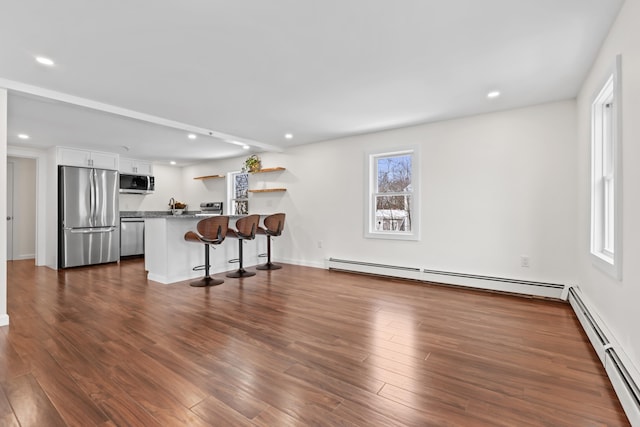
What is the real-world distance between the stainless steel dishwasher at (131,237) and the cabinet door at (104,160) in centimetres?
118

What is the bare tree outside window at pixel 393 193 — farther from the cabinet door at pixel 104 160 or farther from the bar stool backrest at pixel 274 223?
the cabinet door at pixel 104 160

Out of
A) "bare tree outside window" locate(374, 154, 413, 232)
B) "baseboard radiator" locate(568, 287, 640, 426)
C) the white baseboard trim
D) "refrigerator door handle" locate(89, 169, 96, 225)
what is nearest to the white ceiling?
"bare tree outside window" locate(374, 154, 413, 232)

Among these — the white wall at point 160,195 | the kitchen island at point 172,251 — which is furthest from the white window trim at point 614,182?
the white wall at point 160,195

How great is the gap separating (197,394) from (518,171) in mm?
4153

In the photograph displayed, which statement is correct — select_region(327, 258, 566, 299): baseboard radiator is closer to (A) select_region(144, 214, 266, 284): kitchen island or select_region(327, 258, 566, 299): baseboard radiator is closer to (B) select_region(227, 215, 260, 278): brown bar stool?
(B) select_region(227, 215, 260, 278): brown bar stool

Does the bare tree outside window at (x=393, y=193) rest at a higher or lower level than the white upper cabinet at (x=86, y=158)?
lower

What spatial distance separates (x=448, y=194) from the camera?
14.3ft

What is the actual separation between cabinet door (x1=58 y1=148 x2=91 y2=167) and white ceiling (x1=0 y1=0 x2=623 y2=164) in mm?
1358

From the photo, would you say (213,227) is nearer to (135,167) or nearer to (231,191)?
(231,191)

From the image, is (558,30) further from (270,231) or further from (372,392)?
(270,231)

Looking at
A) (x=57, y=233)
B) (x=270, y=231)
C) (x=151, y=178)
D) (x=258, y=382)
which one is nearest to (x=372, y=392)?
(x=258, y=382)

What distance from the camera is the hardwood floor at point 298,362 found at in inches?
62.7

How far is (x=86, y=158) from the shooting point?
236 inches

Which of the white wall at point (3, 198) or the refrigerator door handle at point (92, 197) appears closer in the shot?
the white wall at point (3, 198)
